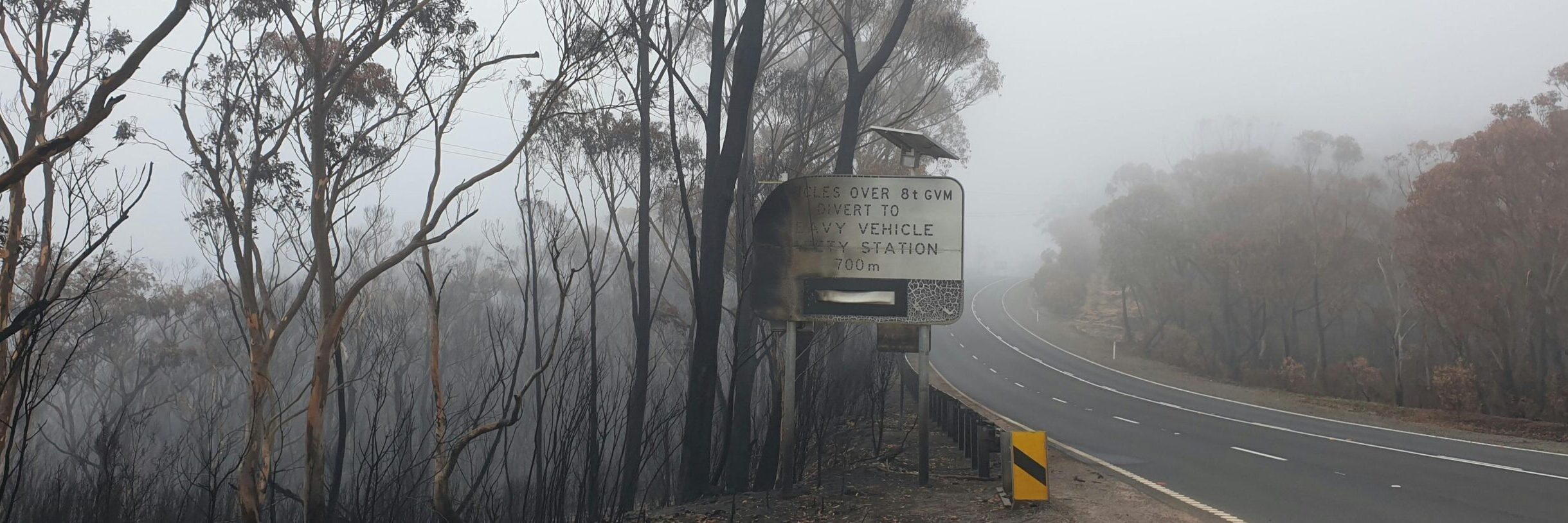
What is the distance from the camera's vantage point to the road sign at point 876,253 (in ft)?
31.0

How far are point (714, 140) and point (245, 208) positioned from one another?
10412mm

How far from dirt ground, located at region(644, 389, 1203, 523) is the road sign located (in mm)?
1835

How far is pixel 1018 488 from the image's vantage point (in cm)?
838

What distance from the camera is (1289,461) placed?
1341 cm

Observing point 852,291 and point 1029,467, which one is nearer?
A: point 1029,467

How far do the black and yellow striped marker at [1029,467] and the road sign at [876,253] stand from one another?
5.18 ft

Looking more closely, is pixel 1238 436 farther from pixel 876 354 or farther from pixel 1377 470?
pixel 876 354

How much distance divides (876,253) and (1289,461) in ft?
26.7

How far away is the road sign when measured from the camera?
945 centimetres

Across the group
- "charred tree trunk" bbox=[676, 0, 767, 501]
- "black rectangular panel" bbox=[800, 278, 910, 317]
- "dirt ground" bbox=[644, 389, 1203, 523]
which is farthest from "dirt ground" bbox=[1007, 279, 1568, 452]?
"charred tree trunk" bbox=[676, 0, 767, 501]

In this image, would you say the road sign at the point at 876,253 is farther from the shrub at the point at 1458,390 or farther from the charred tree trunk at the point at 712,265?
the shrub at the point at 1458,390

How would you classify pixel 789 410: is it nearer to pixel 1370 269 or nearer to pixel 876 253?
pixel 876 253

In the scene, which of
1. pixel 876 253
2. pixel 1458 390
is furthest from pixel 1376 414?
pixel 876 253

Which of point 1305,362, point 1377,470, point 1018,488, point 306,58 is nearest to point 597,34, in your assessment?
point 306,58
